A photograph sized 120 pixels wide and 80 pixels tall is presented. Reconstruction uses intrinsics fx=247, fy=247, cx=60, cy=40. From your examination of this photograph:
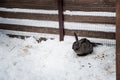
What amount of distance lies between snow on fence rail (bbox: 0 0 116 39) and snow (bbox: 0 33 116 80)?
0.46 metres

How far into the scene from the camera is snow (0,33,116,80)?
6934 millimetres

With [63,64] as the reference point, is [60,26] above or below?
above

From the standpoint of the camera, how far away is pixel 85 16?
8070 mm

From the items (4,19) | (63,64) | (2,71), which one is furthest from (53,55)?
(4,19)

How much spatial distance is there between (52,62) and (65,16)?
172 cm

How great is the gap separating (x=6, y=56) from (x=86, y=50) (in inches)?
105

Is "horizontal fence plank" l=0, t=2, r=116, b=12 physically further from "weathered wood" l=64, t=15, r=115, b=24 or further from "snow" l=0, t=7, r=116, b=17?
"weathered wood" l=64, t=15, r=115, b=24

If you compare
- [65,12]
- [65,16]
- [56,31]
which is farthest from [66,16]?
[56,31]

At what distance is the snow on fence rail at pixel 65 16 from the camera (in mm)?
7820

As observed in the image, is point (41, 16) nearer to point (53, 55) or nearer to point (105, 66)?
point (53, 55)

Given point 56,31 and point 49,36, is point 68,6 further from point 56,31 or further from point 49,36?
point 49,36

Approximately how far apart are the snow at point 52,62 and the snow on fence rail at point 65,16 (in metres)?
0.46

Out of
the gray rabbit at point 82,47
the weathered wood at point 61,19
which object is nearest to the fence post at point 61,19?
the weathered wood at point 61,19

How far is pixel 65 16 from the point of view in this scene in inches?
329
